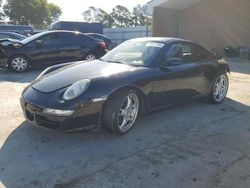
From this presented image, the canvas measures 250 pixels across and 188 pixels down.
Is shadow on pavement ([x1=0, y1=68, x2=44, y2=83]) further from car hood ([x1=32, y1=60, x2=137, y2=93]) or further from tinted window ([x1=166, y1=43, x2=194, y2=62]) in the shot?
tinted window ([x1=166, y1=43, x2=194, y2=62])

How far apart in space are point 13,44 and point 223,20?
13.7m

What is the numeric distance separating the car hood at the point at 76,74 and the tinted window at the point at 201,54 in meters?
1.77

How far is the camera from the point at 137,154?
4.04 metres

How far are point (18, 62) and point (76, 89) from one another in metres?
6.48

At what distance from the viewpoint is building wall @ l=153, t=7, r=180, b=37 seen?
1889 centimetres

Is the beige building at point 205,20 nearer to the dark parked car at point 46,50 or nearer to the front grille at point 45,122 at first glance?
the dark parked car at point 46,50

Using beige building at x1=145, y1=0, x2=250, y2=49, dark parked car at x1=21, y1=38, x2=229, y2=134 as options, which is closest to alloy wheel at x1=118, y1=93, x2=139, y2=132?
dark parked car at x1=21, y1=38, x2=229, y2=134

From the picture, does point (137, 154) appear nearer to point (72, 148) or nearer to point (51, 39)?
point (72, 148)

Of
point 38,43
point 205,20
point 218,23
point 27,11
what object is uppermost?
point 27,11

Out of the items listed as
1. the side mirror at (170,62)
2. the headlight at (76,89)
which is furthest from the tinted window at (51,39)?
the headlight at (76,89)

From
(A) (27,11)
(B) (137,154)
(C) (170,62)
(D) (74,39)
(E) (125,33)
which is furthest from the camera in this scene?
(A) (27,11)

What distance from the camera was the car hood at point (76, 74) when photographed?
4.42m

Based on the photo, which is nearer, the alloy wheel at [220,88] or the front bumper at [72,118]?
the front bumper at [72,118]

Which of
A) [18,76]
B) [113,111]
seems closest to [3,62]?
[18,76]
